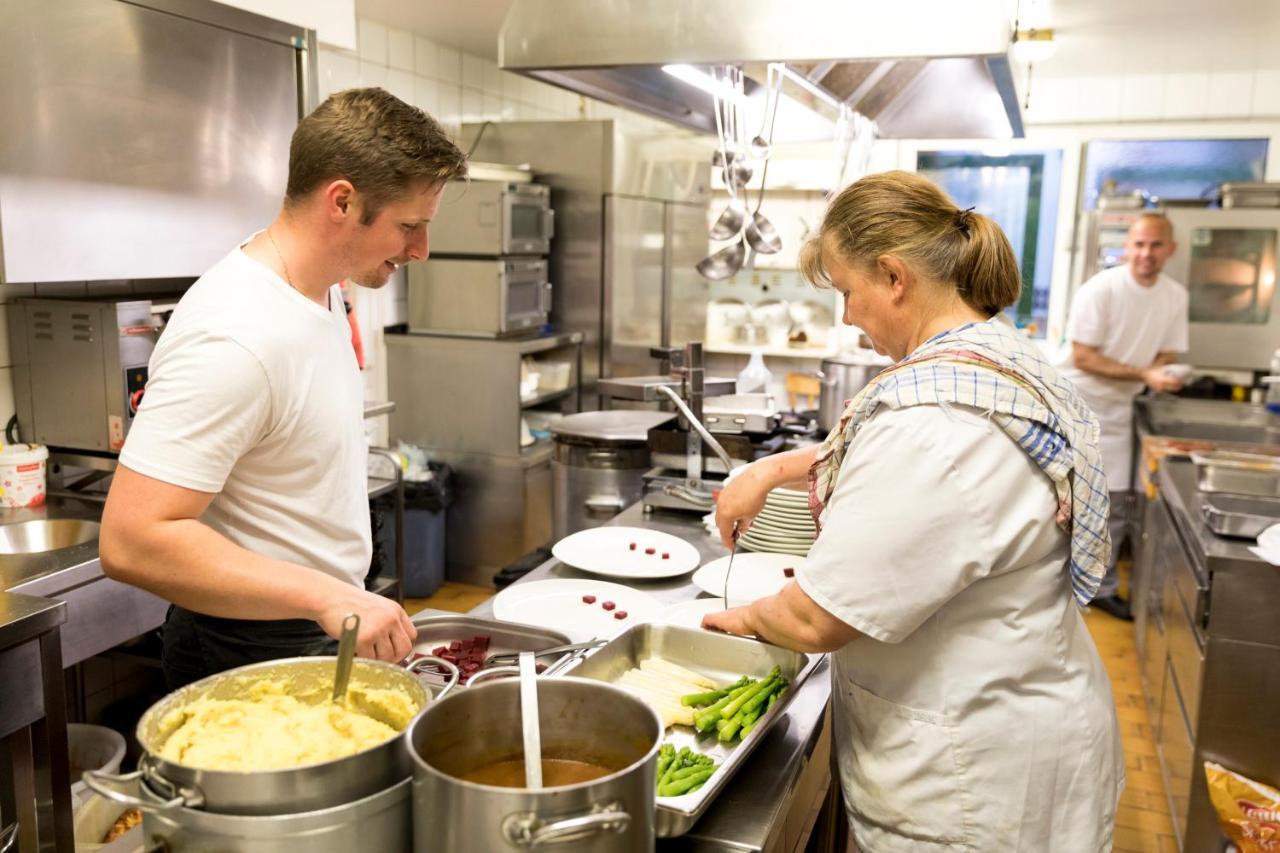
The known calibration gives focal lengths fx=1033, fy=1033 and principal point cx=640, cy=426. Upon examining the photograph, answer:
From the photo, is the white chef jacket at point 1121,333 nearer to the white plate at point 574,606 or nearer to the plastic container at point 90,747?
the white plate at point 574,606

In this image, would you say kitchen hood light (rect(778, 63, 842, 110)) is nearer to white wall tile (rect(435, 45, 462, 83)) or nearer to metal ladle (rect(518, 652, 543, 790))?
metal ladle (rect(518, 652, 543, 790))

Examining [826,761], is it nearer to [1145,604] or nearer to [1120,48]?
[1145,604]

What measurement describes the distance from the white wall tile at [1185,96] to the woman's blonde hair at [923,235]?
5522mm

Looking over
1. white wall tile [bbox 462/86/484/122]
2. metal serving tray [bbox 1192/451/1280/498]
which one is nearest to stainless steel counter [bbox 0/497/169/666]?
metal serving tray [bbox 1192/451/1280/498]

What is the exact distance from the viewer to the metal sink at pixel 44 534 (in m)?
2.75

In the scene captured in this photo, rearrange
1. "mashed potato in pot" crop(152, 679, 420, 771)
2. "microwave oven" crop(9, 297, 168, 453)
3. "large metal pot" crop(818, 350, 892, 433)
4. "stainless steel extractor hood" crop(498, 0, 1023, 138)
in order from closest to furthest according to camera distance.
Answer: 1. "mashed potato in pot" crop(152, 679, 420, 771)
2. "stainless steel extractor hood" crop(498, 0, 1023, 138)
3. "microwave oven" crop(9, 297, 168, 453)
4. "large metal pot" crop(818, 350, 892, 433)

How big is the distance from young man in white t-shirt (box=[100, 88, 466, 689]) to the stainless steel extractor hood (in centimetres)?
72

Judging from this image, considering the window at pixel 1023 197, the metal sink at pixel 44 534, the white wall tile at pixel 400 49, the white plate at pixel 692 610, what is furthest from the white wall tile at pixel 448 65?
the white plate at pixel 692 610

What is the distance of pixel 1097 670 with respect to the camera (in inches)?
59.5

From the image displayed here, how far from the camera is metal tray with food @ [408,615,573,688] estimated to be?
1.74 metres

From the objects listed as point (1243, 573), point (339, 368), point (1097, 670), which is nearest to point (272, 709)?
point (339, 368)

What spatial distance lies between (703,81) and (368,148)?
134cm

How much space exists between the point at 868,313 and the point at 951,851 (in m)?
0.76

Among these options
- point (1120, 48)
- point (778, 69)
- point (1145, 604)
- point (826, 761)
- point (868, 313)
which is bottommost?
point (1145, 604)
